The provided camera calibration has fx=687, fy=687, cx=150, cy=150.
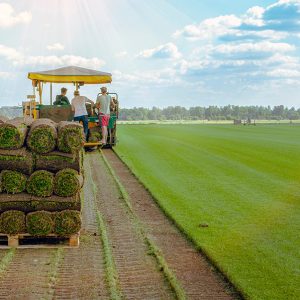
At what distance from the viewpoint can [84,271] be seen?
9.95m

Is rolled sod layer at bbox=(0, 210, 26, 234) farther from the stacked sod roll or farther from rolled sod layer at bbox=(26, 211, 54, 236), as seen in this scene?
rolled sod layer at bbox=(26, 211, 54, 236)

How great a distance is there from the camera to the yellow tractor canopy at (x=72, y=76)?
29.6m

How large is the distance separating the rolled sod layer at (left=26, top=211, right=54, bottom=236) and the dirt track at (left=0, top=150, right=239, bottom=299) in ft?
1.07

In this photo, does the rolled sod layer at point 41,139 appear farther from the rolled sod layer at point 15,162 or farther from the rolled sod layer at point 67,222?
the rolled sod layer at point 67,222

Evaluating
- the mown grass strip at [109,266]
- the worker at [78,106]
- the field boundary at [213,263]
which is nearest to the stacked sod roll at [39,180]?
the mown grass strip at [109,266]

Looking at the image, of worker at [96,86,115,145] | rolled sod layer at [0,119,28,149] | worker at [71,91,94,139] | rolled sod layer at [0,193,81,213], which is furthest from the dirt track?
worker at [96,86,115,145]

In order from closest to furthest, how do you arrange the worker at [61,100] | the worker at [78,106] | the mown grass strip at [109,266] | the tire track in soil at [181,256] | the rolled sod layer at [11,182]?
the mown grass strip at [109,266]
the tire track in soil at [181,256]
the rolled sod layer at [11,182]
the worker at [78,106]
the worker at [61,100]

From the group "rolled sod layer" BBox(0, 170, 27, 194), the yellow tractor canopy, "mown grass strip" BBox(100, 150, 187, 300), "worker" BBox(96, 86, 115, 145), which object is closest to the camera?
"mown grass strip" BBox(100, 150, 187, 300)

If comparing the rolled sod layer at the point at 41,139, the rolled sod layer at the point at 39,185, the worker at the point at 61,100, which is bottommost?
the rolled sod layer at the point at 39,185

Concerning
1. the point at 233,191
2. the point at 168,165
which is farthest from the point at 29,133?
the point at 168,165

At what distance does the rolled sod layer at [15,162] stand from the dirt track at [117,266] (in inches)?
54.2

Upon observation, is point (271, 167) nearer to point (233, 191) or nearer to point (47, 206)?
point (233, 191)

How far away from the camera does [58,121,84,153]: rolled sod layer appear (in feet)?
39.0

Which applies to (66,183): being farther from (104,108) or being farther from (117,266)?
(104,108)
